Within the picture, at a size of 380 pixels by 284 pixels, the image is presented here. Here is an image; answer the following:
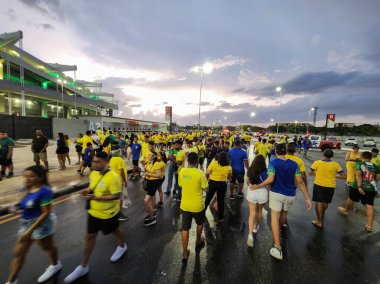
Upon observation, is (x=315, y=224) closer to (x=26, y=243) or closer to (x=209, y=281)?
(x=209, y=281)

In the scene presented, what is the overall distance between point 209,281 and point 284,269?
1251 millimetres

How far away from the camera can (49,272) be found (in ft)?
9.46

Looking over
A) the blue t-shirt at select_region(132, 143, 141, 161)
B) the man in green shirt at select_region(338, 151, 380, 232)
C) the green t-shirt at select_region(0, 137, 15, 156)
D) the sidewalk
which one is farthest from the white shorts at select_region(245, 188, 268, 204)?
the green t-shirt at select_region(0, 137, 15, 156)

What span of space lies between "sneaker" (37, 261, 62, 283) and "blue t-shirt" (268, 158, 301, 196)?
146 inches

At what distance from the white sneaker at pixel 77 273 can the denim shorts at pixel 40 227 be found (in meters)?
0.66

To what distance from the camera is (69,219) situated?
477 centimetres

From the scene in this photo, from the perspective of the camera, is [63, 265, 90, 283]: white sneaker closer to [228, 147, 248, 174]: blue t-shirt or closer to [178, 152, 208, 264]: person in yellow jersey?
[178, 152, 208, 264]: person in yellow jersey

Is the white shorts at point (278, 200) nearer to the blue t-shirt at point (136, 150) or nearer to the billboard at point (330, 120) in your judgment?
the blue t-shirt at point (136, 150)

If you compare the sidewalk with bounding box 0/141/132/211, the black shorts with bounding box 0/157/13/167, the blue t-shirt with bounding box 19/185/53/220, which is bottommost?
the sidewalk with bounding box 0/141/132/211

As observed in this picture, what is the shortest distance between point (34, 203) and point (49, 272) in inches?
44.2

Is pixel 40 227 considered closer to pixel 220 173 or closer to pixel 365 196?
pixel 220 173

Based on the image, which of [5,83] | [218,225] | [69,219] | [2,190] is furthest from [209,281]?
[5,83]

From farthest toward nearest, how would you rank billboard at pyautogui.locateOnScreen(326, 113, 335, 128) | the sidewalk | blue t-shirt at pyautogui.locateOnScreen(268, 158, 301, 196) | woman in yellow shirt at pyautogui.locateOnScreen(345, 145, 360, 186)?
billboard at pyautogui.locateOnScreen(326, 113, 335, 128) < woman in yellow shirt at pyautogui.locateOnScreen(345, 145, 360, 186) < the sidewalk < blue t-shirt at pyautogui.locateOnScreen(268, 158, 301, 196)

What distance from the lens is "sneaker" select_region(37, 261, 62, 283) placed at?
9.25 ft
